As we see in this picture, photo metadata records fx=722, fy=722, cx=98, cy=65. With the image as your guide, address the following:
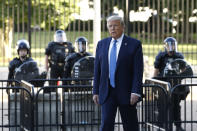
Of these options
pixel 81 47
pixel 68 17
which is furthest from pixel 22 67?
pixel 68 17

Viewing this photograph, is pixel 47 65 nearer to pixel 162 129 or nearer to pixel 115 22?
pixel 162 129

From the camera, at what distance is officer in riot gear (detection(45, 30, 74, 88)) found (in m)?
14.7

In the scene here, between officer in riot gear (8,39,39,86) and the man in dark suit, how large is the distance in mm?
3980

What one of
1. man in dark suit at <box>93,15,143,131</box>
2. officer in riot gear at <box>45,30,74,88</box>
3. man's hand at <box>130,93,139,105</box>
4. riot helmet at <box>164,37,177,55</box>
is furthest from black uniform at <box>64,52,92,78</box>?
man's hand at <box>130,93,139,105</box>

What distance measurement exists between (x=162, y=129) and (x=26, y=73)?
10.7ft

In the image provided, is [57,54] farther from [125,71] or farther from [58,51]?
[125,71]

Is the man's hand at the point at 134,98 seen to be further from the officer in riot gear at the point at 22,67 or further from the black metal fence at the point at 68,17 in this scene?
the black metal fence at the point at 68,17

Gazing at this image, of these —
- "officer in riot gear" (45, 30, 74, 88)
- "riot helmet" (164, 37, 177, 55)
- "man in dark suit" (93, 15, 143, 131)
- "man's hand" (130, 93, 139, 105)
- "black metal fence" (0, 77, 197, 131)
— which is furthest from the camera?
"officer in riot gear" (45, 30, 74, 88)

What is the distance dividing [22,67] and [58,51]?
112 inches

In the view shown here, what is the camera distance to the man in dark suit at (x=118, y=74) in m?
8.08

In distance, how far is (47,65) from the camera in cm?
1494

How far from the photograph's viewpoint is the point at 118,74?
809cm

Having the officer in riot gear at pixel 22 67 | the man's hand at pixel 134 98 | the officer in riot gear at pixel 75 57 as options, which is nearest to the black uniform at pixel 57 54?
the officer in riot gear at pixel 75 57

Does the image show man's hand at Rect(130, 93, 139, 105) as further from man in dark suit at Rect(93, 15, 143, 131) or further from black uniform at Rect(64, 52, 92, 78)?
black uniform at Rect(64, 52, 92, 78)
